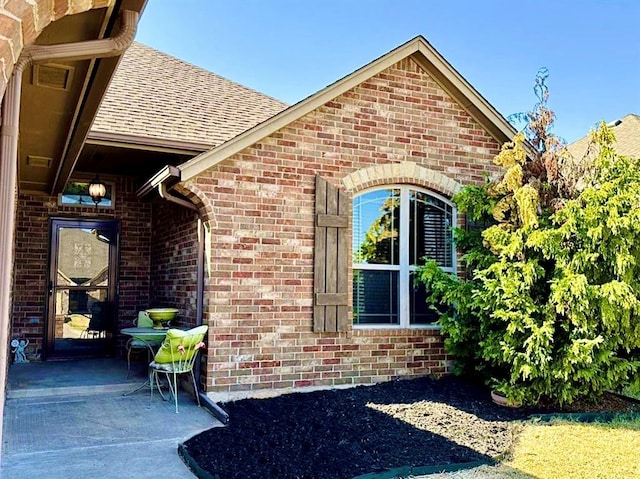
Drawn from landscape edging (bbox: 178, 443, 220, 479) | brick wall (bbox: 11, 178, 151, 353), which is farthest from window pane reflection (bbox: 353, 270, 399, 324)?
brick wall (bbox: 11, 178, 151, 353)

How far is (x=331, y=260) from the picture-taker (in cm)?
680

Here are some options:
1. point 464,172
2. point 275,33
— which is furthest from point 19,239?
point 275,33

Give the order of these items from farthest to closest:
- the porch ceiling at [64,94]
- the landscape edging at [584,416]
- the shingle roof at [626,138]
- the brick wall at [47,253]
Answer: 1. the shingle roof at [626,138]
2. the brick wall at [47,253]
3. the landscape edging at [584,416]
4. the porch ceiling at [64,94]

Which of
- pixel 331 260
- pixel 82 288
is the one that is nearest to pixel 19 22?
pixel 331 260

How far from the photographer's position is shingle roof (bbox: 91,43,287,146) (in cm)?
750

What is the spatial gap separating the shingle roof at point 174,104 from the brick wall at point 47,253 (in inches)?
61.4

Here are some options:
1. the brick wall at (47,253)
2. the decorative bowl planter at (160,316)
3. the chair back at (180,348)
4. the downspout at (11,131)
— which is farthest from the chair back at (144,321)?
the downspout at (11,131)

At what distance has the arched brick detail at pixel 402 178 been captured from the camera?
23.2 ft

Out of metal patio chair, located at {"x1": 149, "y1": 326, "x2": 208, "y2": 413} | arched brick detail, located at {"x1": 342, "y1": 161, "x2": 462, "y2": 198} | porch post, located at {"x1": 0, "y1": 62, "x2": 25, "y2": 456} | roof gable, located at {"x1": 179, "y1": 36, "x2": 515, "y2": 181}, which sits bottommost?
metal patio chair, located at {"x1": 149, "y1": 326, "x2": 208, "y2": 413}

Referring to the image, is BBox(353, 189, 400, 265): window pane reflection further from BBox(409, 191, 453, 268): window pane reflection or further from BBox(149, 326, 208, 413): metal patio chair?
BBox(149, 326, 208, 413): metal patio chair

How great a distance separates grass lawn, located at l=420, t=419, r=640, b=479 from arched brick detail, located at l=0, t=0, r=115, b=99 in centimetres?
395

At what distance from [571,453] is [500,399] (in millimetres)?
1506

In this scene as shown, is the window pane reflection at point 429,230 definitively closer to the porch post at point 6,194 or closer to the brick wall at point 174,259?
the brick wall at point 174,259

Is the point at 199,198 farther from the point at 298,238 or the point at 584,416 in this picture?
the point at 584,416
